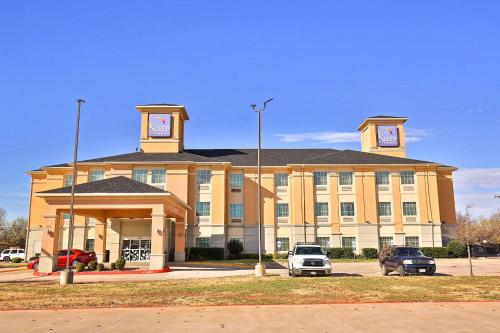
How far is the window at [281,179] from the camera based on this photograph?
45906mm

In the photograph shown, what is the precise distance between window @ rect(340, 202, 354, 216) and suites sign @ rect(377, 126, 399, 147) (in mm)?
10816

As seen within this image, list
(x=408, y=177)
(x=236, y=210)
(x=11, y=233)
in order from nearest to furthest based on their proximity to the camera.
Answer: (x=236, y=210) → (x=408, y=177) → (x=11, y=233)

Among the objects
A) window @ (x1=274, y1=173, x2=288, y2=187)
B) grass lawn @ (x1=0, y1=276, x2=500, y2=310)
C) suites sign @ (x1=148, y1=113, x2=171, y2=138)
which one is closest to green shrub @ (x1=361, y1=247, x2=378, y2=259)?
window @ (x1=274, y1=173, x2=288, y2=187)

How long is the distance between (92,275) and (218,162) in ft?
67.7

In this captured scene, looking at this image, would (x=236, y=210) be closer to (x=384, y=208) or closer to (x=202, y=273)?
(x=384, y=208)

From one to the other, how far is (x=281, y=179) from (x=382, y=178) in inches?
433

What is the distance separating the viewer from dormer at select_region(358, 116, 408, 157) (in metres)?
51.0

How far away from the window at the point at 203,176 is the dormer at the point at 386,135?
2069 centimetres

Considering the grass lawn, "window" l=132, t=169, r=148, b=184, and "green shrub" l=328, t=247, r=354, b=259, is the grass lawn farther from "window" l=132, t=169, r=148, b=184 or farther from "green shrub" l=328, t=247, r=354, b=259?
"window" l=132, t=169, r=148, b=184

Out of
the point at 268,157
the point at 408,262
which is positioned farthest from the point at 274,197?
the point at 408,262

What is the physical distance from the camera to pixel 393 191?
44.8 metres

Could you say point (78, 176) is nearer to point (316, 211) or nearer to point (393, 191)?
point (316, 211)

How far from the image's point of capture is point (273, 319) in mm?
10500

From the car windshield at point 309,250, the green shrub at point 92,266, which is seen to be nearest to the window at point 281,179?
the car windshield at point 309,250
